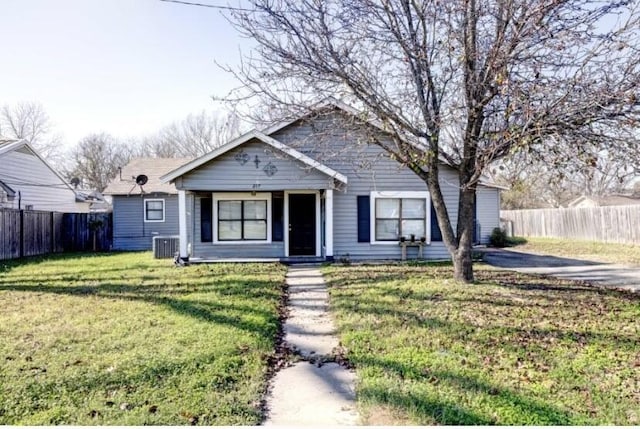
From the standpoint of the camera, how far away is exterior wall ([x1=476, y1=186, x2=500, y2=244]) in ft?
67.7

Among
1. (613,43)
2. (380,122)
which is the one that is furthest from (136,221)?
(613,43)

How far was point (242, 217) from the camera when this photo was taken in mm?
13812

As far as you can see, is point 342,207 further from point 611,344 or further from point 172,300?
point 611,344

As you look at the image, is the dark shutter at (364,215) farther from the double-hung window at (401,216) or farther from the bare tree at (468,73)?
the bare tree at (468,73)

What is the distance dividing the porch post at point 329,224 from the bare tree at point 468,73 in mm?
4044

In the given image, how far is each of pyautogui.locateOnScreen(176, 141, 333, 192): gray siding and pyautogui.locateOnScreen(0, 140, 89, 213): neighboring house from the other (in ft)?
35.6

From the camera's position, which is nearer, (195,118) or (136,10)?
(136,10)

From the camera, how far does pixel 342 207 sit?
1360cm

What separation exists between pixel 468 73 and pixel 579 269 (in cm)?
737

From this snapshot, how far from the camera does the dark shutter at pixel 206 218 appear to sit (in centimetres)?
1364

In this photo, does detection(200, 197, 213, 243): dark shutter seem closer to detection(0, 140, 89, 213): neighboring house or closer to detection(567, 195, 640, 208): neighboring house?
detection(0, 140, 89, 213): neighboring house

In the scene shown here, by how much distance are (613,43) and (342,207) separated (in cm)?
835

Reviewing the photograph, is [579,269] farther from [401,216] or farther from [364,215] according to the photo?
[364,215]

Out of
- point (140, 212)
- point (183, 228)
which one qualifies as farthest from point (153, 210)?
point (183, 228)
